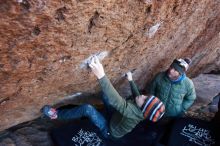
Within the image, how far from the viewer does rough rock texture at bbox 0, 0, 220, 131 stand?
283 cm

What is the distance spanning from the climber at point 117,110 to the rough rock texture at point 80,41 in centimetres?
21

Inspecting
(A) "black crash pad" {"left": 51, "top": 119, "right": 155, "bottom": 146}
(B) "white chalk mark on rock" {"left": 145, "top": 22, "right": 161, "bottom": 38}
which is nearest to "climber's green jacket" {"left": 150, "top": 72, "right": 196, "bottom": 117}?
(A) "black crash pad" {"left": 51, "top": 119, "right": 155, "bottom": 146}

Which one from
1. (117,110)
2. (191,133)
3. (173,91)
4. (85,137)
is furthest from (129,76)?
(191,133)

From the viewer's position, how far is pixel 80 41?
11.2 ft

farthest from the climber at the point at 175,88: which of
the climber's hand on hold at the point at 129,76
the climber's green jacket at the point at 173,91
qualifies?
the climber's hand on hold at the point at 129,76

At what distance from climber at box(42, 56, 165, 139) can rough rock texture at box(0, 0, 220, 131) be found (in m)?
0.21

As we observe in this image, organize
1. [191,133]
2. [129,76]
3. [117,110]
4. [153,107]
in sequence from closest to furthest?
[153,107], [117,110], [129,76], [191,133]

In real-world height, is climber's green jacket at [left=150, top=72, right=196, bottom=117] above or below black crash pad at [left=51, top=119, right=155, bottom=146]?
above

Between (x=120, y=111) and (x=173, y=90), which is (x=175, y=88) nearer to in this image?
(x=173, y=90)

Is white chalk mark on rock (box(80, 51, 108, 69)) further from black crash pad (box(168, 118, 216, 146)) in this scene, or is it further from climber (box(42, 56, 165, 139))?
black crash pad (box(168, 118, 216, 146))

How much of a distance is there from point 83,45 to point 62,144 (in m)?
2.19

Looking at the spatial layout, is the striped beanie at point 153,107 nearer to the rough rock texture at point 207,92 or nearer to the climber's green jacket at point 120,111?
the climber's green jacket at point 120,111

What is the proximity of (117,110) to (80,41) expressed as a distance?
152cm

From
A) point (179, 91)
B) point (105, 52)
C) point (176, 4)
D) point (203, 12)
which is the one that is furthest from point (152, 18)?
point (179, 91)
